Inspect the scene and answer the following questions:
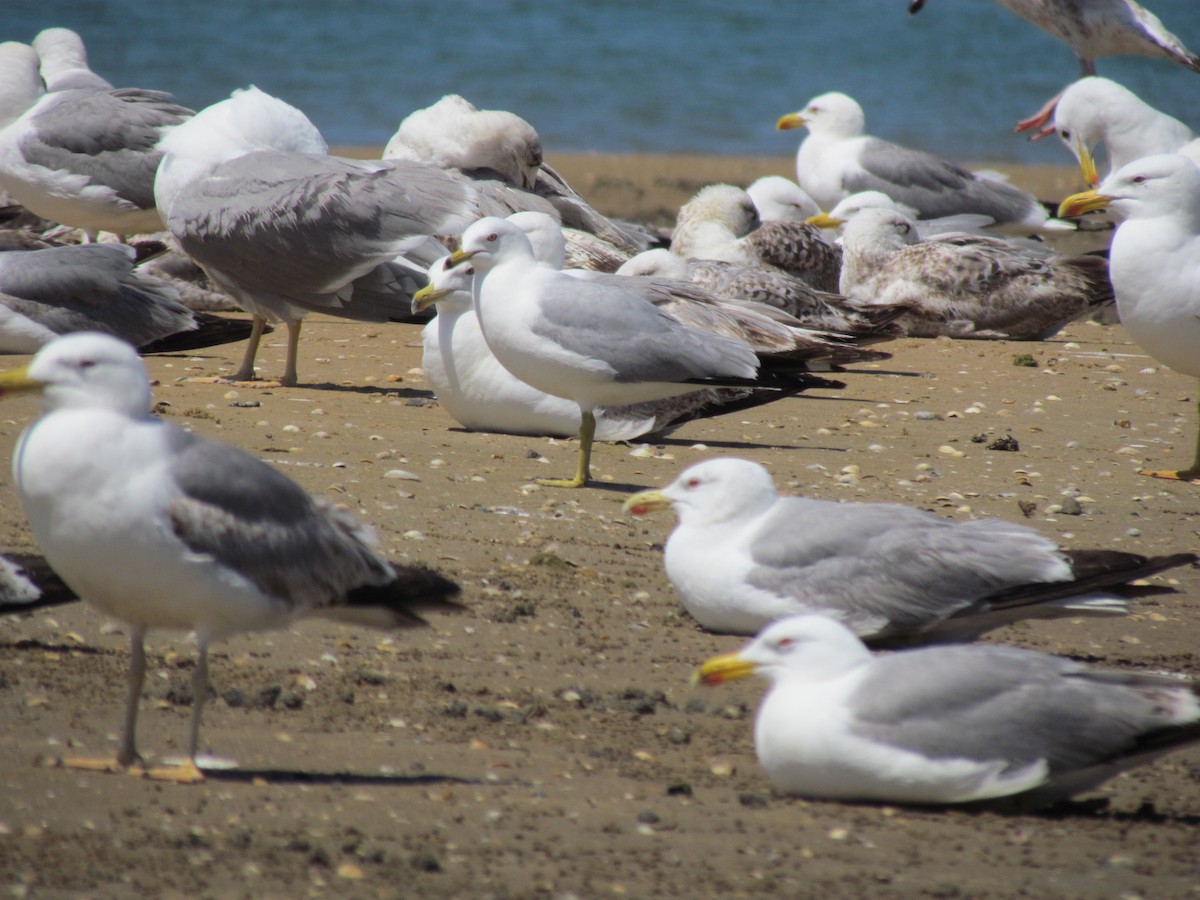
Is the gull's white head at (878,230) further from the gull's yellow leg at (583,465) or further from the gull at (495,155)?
the gull's yellow leg at (583,465)

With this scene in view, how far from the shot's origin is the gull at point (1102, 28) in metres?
13.0

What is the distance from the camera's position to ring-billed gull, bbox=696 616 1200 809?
11.3 feet

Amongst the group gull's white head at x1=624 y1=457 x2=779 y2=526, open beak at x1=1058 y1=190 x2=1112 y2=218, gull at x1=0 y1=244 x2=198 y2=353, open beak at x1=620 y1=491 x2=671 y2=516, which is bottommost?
gull at x1=0 y1=244 x2=198 y2=353

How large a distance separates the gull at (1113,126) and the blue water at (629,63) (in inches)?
478

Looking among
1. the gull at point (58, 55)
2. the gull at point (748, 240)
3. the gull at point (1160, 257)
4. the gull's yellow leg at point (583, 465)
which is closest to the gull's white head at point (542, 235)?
the gull's yellow leg at point (583, 465)

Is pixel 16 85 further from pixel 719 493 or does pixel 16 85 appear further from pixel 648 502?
pixel 719 493

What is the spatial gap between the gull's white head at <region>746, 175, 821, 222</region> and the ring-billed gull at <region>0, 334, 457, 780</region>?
943cm

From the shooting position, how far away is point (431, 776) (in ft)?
11.7

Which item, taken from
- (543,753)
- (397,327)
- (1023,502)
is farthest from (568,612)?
(397,327)

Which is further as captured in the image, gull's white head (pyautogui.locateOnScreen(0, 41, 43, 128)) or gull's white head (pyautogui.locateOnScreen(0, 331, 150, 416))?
gull's white head (pyautogui.locateOnScreen(0, 41, 43, 128))

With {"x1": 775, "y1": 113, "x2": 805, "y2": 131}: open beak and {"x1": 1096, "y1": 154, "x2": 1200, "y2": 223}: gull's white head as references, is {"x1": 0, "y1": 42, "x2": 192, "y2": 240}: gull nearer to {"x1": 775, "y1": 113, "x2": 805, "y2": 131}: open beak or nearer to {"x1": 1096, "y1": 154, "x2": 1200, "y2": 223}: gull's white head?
{"x1": 1096, "y1": 154, "x2": 1200, "y2": 223}: gull's white head

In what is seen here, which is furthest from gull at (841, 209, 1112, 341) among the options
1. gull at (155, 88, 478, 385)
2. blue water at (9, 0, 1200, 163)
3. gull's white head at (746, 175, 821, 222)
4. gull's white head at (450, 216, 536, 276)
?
blue water at (9, 0, 1200, 163)

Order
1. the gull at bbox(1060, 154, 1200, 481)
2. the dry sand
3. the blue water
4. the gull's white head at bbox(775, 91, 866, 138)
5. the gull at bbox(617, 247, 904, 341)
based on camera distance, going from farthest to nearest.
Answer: the blue water
the gull's white head at bbox(775, 91, 866, 138)
the gull at bbox(617, 247, 904, 341)
the gull at bbox(1060, 154, 1200, 481)
the dry sand

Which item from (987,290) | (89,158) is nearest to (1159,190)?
(987,290)
